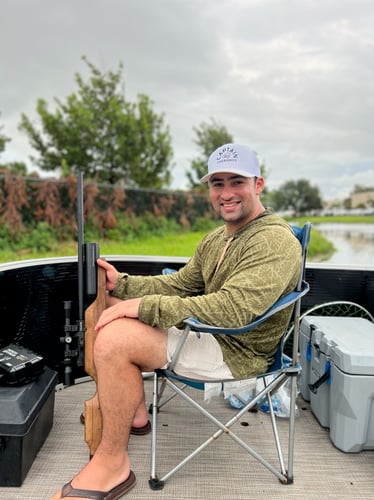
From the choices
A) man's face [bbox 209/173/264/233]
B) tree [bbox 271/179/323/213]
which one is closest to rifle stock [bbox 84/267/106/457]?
man's face [bbox 209/173/264/233]

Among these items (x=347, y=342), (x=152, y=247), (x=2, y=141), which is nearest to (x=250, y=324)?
(x=347, y=342)

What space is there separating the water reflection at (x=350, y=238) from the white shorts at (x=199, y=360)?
9.43 m

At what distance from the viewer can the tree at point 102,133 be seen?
38.3ft

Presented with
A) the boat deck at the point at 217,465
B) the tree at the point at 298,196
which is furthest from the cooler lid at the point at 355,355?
the tree at the point at 298,196

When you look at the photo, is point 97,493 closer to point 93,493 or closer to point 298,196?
point 93,493

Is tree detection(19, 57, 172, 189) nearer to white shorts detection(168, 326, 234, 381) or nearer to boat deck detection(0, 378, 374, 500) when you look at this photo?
boat deck detection(0, 378, 374, 500)

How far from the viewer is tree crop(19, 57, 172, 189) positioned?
1169 centimetres

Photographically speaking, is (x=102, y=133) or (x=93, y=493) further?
(x=102, y=133)

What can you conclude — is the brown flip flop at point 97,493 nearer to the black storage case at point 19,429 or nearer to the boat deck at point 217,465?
the boat deck at point 217,465

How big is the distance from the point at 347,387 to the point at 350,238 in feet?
42.4

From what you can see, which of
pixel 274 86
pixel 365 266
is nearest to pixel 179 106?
pixel 274 86

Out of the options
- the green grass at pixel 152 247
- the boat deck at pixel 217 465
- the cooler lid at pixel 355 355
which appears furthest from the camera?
the green grass at pixel 152 247

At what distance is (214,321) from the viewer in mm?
1395

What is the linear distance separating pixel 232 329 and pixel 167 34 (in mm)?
11083
